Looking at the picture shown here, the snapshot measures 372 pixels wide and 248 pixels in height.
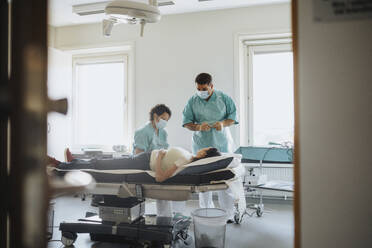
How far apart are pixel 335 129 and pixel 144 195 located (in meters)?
1.43

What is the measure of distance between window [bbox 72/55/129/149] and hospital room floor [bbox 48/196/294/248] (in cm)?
116

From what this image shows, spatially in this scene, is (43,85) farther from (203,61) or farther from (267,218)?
(203,61)

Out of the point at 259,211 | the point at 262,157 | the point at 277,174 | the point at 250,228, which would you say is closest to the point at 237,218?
the point at 250,228

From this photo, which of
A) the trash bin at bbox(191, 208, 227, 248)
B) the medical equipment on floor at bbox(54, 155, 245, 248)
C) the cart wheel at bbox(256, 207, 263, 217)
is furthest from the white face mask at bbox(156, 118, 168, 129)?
the cart wheel at bbox(256, 207, 263, 217)

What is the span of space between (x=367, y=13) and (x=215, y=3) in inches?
117

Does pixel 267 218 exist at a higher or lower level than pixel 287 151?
lower

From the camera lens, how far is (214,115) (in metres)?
2.96

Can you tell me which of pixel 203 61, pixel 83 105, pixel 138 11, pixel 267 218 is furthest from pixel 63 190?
pixel 83 105

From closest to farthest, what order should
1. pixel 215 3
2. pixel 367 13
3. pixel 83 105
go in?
pixel 367 13
pixel 215 3
pixel 83 105

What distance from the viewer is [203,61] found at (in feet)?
13.2

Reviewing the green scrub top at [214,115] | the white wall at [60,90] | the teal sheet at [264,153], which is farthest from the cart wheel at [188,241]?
the white wall at [60,90]

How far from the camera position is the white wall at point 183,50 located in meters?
3.87

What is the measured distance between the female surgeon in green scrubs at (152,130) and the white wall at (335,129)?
1.87 meters

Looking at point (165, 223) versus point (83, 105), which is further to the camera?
point (83, 105)
